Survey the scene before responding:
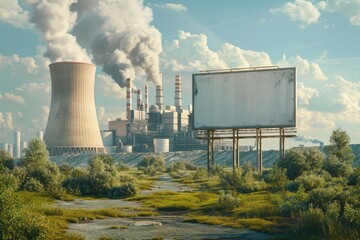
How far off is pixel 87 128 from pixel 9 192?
7395 cm

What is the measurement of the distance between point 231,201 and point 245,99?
101 feet

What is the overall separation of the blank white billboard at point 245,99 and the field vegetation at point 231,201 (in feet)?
20.0

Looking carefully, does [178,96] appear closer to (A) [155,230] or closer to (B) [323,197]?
(B) [323,197]

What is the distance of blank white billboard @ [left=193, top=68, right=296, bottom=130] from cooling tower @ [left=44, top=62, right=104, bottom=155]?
87.8 ft

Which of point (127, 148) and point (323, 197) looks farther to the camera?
point (127, 148)

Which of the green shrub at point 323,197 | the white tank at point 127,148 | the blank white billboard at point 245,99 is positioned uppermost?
the blank white billboard at point 245,99

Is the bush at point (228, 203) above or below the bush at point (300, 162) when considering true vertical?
below

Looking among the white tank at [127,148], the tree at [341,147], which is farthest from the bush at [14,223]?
the white tank at [127,148]

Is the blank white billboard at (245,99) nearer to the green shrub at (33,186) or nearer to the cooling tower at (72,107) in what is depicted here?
the green shrub at (33,186)

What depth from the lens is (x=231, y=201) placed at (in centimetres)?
2672

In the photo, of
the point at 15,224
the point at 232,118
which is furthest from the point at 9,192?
the point at 232,118

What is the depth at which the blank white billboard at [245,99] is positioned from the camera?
181ft

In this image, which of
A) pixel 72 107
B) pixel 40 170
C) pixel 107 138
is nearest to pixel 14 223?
pixel 40 170

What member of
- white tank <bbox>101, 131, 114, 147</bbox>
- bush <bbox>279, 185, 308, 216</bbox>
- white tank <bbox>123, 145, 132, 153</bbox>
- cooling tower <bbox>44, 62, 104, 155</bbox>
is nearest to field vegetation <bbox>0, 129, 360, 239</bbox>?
bush <bbox>279, 185, 308, 216</bbox>
